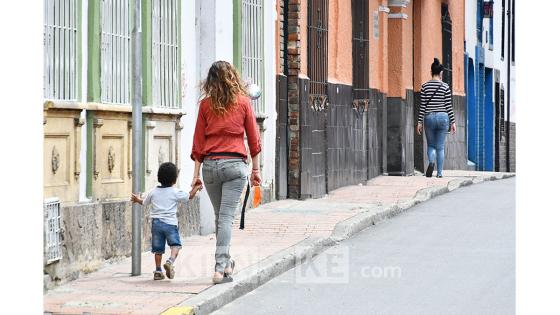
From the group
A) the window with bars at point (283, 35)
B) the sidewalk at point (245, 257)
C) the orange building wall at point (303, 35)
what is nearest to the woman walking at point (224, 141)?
the sidewalk at point (245, 257)

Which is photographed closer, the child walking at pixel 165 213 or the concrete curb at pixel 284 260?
the concrete curb at pixel 284 260

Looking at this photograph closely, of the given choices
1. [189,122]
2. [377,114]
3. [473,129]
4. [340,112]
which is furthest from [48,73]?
[473,129]

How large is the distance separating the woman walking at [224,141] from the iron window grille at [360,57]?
11586 millimetres

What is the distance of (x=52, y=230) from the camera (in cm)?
1102

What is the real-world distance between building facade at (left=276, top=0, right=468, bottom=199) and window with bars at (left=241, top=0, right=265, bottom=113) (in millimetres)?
802

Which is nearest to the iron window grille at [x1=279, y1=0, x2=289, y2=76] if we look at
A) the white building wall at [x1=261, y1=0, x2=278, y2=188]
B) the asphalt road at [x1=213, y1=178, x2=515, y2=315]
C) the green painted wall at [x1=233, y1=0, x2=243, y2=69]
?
the white building wall at [x1=261, y1=0, x2=278, y2=188]

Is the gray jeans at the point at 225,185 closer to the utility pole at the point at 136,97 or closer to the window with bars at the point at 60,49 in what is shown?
the utility pole at the point at 136,97

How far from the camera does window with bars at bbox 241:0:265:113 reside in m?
17.4

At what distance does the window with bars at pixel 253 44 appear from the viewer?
684 inches

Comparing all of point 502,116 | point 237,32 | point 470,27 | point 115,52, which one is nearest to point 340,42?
point 237,32

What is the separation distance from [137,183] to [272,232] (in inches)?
156

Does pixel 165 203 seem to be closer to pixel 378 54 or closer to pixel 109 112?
pixel 109 112

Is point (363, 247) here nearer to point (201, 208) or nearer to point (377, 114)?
point (201, 208)

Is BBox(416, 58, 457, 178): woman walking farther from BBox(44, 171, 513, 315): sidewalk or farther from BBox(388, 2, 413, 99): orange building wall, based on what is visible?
BBox(388, 2, 413, 99): orange building wall
